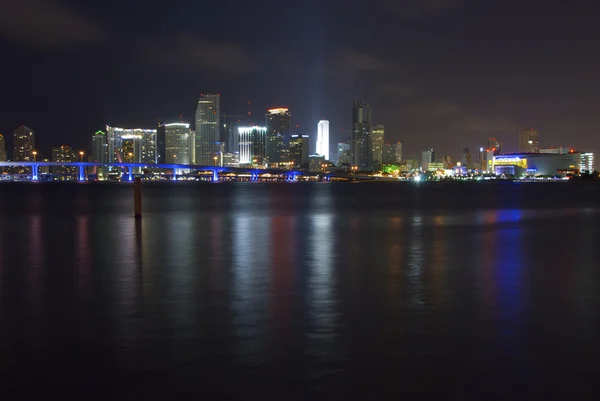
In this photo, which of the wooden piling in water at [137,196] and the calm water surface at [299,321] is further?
the wooden piling in water at [137,196]

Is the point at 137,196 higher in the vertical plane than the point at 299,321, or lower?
higher

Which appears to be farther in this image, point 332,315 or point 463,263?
point 463,263

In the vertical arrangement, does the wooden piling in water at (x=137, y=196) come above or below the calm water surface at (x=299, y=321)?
above

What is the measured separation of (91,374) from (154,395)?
1.32 meters

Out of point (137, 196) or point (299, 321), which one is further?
point (137, 196)

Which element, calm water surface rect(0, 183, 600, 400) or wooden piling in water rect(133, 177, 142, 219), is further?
wooden piling in water rect(133, 177, 142, 219)

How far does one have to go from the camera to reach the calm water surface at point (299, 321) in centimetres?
800

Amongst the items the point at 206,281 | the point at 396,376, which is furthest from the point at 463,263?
the point at 396,376

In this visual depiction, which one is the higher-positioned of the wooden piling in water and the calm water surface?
the wooden piling in water

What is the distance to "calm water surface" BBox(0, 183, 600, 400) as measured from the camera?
26.2ft

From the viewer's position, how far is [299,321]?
11.4m

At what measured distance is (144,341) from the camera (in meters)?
9.92

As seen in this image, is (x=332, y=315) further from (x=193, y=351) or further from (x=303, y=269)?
(x=303, y=269)

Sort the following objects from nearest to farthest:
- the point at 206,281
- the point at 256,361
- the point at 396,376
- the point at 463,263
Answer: the point at 396,376
the point at 256,361
the point at 206,281
the point at 463,263
